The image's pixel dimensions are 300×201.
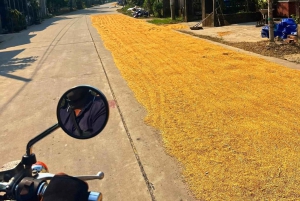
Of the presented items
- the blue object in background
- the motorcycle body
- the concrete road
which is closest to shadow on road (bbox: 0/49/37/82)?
the concrete road

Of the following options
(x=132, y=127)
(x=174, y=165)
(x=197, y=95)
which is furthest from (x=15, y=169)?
(x=197, y=95)

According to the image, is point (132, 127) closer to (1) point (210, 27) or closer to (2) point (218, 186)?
(2) point (218, 186)

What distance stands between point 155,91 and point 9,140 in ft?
9.96

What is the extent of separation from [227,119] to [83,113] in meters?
3.87

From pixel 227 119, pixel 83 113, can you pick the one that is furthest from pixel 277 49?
pixel 83 113

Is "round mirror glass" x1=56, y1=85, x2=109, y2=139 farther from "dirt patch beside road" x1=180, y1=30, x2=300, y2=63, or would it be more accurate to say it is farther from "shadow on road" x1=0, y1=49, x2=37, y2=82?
"dirt patch beside road" x1=180, y1=30, x2=300, y2=63

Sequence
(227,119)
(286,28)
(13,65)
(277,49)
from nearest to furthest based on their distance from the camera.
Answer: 1. (227,119)
2. (277,49)
3. (286,28)
4. (13,65)

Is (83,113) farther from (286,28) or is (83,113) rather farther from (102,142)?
(286,28)

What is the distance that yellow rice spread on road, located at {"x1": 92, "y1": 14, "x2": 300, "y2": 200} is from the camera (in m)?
3.81

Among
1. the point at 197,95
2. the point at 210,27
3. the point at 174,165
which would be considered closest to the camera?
the point at 174,165

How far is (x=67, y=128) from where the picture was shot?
2045 mm

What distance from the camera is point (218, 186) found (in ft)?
12.3

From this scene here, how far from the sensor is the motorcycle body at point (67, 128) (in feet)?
6.10

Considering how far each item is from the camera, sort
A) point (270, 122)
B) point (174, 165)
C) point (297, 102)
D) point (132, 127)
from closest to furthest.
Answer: point (174, 165) → point (270, 122) → point (132, 127) → point (297, 102)
